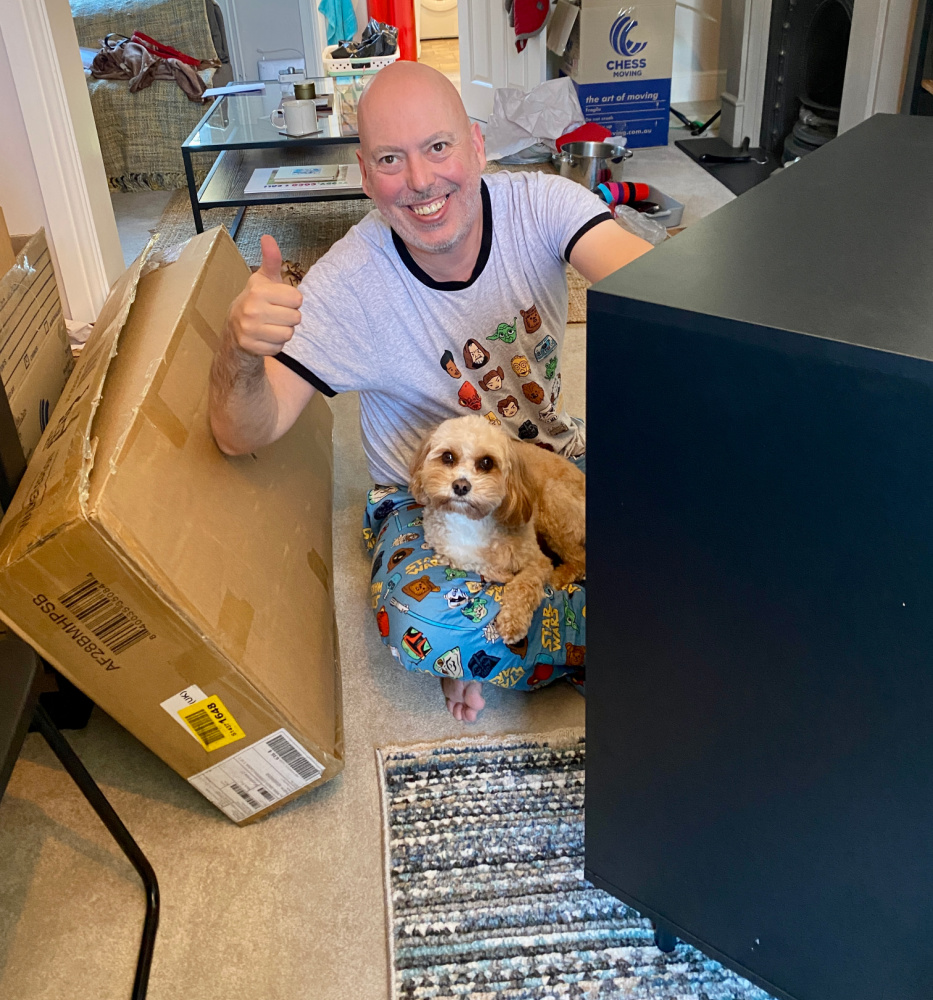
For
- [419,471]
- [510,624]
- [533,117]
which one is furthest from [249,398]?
[533,117]

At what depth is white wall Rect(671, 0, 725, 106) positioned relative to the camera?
456 centimetres

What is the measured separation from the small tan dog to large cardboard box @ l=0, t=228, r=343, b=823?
26 cm

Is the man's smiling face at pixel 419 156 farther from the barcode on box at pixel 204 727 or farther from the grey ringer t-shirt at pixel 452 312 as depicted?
the barcode on box at pixel 204 727

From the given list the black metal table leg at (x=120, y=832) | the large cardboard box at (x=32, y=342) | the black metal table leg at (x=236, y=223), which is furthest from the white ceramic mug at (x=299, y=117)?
the black metal table leg at (x=120, y=832)

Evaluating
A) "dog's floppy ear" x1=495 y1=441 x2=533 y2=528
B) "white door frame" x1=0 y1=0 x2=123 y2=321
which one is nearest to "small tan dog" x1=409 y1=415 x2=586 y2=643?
"dog's floppy ear" x1=495 y1=441 x2=533 y2=528

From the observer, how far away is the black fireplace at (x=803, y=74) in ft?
11.6

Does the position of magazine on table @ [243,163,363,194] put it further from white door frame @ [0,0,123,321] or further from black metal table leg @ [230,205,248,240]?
white door frame @ [0,0,123,321]

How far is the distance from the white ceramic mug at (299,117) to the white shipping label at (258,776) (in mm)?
2440

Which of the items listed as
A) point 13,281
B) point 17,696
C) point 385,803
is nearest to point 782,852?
point 385,803

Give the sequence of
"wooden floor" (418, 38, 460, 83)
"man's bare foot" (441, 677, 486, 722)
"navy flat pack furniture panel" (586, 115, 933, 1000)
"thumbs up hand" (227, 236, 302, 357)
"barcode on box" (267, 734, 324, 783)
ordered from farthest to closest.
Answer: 1. "wooden floor" (418, 38, 460, 83)
2. "man's bare foot" (441, 677, 486, 722)
3. "barcode on box" (267, 734, 324, 783)
4. "thumbs up hand" (227, 236, 302, 357)
5. "navy flat pack furniture panel" (586, 115, 933, 1000)

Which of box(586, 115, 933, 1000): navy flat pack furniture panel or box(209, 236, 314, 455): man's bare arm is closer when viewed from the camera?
box(586, 115, 933, 1000): navy flat pack furniture panel

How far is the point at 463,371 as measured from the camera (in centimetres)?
147

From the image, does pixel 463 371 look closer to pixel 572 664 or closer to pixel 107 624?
pixel 572 664

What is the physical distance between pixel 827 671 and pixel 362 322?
925mm
